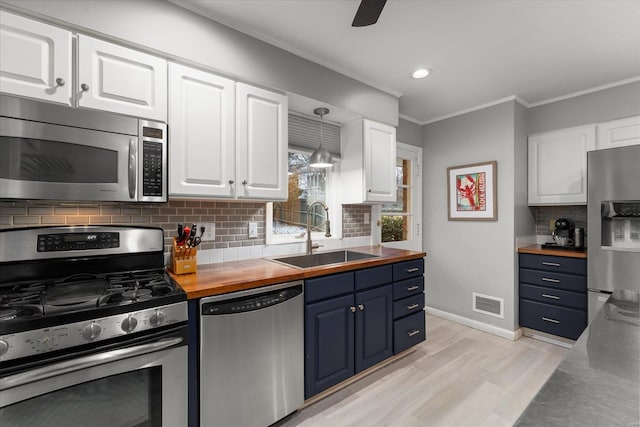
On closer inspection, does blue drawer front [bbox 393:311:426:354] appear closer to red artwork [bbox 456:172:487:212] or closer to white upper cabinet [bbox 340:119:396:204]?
white upper cabinet [bbox 340:119:396:204]

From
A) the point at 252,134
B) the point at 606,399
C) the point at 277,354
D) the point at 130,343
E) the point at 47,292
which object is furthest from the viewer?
the point at 252,134

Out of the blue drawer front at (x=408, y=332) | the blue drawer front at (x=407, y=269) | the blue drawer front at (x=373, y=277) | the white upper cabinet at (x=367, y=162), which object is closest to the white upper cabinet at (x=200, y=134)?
the blue drawer front at (x=373, y=277)

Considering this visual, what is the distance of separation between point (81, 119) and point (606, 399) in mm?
2057

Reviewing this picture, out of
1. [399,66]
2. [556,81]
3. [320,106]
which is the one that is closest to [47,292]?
[320,106]

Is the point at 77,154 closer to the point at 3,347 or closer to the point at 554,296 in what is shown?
the point at 3,347

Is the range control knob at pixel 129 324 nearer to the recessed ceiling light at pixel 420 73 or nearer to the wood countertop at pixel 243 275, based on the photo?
the wood countertop at pixel 243 275

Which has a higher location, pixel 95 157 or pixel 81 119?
pixel 81 119

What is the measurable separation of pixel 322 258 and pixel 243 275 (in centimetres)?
109

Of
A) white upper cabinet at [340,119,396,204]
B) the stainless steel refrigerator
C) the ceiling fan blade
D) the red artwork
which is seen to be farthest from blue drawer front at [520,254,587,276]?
the ceiling fan blade

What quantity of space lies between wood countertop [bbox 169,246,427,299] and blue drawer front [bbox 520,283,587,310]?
5.79ft

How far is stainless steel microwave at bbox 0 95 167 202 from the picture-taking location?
130 centimetres

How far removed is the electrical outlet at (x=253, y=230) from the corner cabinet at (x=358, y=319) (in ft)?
2.24

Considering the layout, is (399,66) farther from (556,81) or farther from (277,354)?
(277,354)

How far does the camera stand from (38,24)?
4.47 ft
